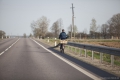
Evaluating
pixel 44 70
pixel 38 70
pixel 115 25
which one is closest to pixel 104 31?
pixel 115 25

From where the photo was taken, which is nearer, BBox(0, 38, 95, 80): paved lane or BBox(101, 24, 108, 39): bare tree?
BBox(0, 38, 95, 80): paved lane

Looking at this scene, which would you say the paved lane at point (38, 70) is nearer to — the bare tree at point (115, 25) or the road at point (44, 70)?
the road at point (44, 70)

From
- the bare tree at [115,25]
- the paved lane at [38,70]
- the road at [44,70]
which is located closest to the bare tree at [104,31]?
the bare tree at [115,25]

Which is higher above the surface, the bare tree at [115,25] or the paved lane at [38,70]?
the bare tree at [115,25]

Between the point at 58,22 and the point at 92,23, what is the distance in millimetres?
24663

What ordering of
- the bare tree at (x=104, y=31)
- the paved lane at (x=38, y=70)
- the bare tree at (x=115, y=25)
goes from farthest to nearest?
the bare tree at (x=104, y=31) < the bare tree at (x=115, y=25) < the paved lane at (x=38, y=70)

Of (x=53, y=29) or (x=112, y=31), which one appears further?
(x=53, y=29)

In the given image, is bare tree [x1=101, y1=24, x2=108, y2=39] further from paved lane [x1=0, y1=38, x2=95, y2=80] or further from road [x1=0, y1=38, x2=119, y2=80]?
paved lane [x1=0, y1=38, x2=95, y2=80]

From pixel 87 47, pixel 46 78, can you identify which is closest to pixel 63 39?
pixel 87 47

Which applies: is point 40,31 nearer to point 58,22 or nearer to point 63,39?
point 58,22

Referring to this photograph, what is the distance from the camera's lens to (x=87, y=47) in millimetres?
11711

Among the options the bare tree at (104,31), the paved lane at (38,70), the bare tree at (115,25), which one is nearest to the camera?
the paved lane at (38,70)

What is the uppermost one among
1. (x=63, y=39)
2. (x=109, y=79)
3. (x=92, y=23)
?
(x=92, y=23)

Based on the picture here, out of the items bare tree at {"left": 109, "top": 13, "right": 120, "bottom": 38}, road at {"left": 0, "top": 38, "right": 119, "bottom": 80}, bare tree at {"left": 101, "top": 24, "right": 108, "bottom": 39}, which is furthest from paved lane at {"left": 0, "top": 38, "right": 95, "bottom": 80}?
bare tree at {"left": 101, "top": 24, "right": 108, "bottom": 39}
